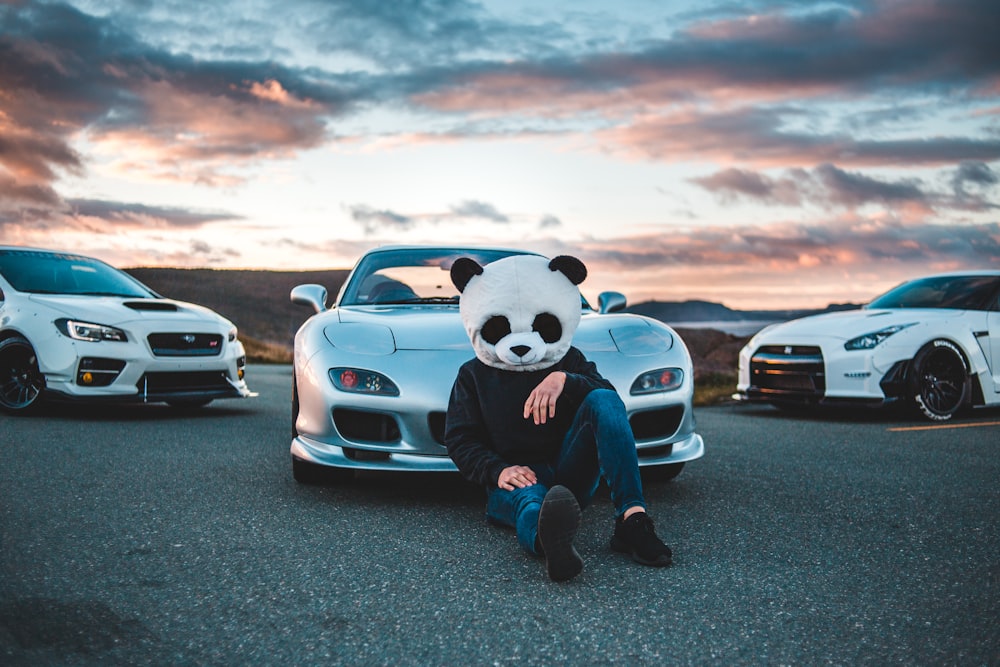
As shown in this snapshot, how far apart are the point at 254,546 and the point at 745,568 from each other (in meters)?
1.89

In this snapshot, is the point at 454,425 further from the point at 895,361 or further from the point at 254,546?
the point at 895,361

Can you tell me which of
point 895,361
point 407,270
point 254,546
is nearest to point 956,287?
point 895,361

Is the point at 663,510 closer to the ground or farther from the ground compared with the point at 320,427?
closer to the ground

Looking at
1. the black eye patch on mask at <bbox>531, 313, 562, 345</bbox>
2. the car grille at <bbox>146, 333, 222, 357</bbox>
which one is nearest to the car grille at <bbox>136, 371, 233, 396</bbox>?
the car grille at <bbox>146, 333, 222, 357</bbox>

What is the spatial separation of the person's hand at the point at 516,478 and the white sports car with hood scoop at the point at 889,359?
6.06 metres

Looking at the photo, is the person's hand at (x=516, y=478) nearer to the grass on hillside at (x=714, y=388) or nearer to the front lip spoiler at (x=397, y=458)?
the front lip spoiler at (x=397, y=458)

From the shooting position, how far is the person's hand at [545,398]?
3393 millimetres

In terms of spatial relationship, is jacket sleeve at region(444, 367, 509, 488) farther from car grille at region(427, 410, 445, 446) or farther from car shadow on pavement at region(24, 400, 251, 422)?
car shadow on pavement at region(24, 400, 251, 422)

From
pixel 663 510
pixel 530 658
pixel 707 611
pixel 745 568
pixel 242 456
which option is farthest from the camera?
pixel 242 456

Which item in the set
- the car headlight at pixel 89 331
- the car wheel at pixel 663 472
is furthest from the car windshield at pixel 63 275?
the car wheel at pixel 663 472

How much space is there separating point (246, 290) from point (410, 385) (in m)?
65.2

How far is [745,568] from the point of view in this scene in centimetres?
334

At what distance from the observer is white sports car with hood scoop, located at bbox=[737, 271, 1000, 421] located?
8.56 m

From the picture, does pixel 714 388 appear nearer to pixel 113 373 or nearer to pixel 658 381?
pixel 113 373
